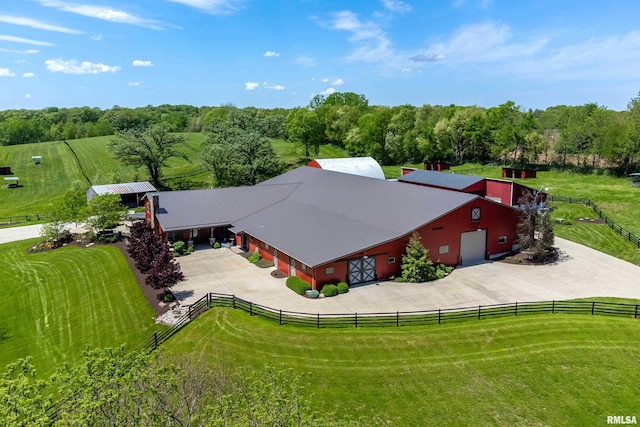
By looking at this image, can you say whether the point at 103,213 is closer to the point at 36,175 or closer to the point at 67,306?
the point at 67,306

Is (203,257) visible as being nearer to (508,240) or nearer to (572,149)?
(508,240)

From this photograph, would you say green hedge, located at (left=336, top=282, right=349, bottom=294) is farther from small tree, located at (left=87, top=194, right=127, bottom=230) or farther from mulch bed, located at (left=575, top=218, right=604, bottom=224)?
mulch bed, located at (left=575, top=218, right=604, bottom=224)

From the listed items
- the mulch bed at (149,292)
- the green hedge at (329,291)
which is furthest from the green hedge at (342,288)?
the mulch bed at (149,292)

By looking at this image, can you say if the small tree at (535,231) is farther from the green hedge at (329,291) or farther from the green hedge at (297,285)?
the green hedge at (297,285)

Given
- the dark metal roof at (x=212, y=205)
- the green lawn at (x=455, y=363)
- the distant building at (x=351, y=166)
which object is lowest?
the green lawn at (x=455, y=363)

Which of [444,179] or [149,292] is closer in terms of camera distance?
[149,292]

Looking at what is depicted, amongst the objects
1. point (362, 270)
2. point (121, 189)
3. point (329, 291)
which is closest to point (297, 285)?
point (329, 291)
